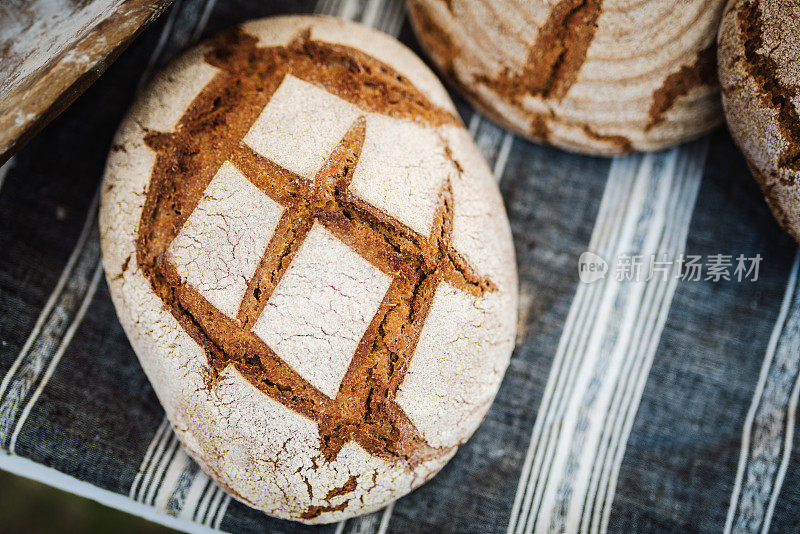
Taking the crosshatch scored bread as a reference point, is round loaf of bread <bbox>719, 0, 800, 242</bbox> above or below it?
above

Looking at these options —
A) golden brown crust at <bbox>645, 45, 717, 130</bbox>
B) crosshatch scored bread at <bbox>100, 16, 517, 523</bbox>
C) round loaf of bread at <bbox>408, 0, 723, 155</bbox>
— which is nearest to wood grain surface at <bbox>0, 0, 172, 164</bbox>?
crosshatch scored bread at <bbox>100, 16, 517, 523</bbox>

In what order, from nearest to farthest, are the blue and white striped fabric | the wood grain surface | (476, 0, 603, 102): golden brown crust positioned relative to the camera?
the wood grain surface
(476, 0, 603, 102): golden brown crust
the blue and white striped fabric

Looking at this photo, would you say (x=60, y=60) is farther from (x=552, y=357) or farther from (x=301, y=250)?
(x=552, y=357)

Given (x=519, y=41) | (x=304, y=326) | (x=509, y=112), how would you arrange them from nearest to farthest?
(x=304, y=326), (x=519, y=41), (x=509, y=112)

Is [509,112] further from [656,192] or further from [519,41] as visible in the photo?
[656,192]

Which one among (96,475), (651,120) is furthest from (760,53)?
(96,475)

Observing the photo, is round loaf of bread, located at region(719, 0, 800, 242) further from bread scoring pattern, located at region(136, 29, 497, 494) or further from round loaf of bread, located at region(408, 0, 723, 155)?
bread scoring pattern, located at region(136, 29, 497, 494)
